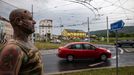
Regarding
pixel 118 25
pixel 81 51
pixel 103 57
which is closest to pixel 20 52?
pixel 118 25

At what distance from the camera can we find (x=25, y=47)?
10.6 ft

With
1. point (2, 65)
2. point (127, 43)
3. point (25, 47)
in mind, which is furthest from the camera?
point (127, 43)

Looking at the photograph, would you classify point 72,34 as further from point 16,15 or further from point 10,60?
point 10,60

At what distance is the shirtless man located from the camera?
3.01 meters

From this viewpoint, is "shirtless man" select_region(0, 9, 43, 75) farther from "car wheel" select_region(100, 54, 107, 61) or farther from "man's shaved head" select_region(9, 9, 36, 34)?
"car wheel" select_region(100, 54, 107, 61)

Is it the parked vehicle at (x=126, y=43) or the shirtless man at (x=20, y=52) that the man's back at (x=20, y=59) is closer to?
the shirtless man at (x=20, y=52)

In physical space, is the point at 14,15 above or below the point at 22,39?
above

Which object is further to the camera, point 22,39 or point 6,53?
point 22,39

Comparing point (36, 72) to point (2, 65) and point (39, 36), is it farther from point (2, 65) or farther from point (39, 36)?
point (39, 36)

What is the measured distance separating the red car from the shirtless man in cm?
2129

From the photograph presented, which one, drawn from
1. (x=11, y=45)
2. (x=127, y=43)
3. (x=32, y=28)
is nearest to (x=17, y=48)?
(x=11, y=45)

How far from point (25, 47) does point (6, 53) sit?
26 centimetres

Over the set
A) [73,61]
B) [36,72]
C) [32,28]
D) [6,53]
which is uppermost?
[32,28]

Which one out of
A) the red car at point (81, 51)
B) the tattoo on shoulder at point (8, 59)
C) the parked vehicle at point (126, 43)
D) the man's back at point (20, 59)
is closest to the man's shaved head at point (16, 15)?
the man's back at point (20, 59)
